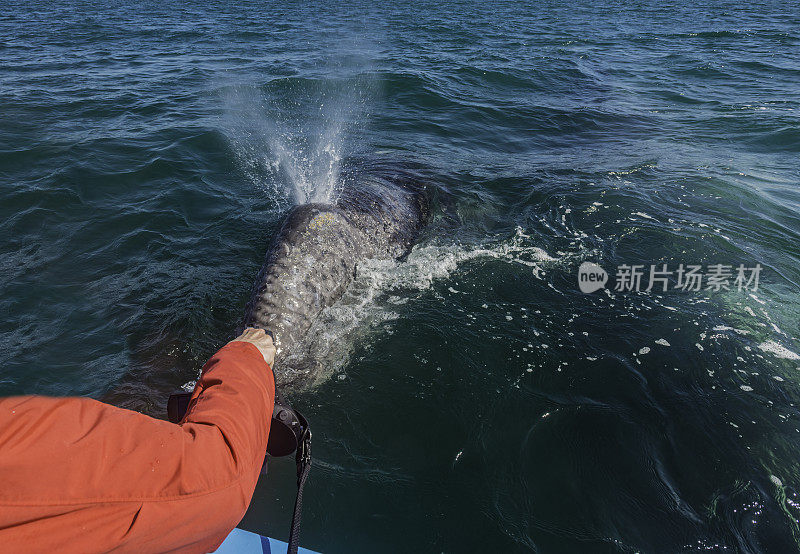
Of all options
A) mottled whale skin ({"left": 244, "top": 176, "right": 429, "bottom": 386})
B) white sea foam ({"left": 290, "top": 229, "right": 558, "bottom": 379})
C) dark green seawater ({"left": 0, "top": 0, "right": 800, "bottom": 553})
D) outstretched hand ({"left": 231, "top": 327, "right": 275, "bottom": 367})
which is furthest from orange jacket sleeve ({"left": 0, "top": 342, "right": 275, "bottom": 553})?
white sea foam ({"left": 290, "top": 229, "right": 558, "bottom": 379})

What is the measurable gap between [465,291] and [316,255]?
1.71 metres

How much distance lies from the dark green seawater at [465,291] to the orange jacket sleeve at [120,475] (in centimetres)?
169

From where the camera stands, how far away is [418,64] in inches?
645

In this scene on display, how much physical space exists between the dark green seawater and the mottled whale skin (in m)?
0.26

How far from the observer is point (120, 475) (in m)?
1.60

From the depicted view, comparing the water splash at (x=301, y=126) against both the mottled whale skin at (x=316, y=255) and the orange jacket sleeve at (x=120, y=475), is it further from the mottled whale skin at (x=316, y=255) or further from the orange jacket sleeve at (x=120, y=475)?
the orange jacket sleeve at (x=120, y=475)

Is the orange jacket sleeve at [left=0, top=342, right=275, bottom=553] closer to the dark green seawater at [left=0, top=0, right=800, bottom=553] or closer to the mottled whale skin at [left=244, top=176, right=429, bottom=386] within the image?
the dark green seawater at [left=0, top=0, right=800, bottom=553]

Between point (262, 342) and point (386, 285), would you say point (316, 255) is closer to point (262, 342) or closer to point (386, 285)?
point (386, 285)

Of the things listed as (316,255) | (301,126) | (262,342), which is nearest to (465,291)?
(316,255)

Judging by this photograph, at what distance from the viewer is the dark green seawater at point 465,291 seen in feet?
11.8

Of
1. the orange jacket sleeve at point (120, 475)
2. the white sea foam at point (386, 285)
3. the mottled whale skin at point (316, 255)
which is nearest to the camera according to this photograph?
the orange jacket sleeve at point (120, 475)

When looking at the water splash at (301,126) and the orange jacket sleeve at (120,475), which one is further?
the water splash at (301,126)

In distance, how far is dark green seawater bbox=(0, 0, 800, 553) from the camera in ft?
11.8

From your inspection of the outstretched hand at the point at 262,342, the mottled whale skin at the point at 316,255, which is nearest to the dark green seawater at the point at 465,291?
the mottled whale skin at the point at 316,255
